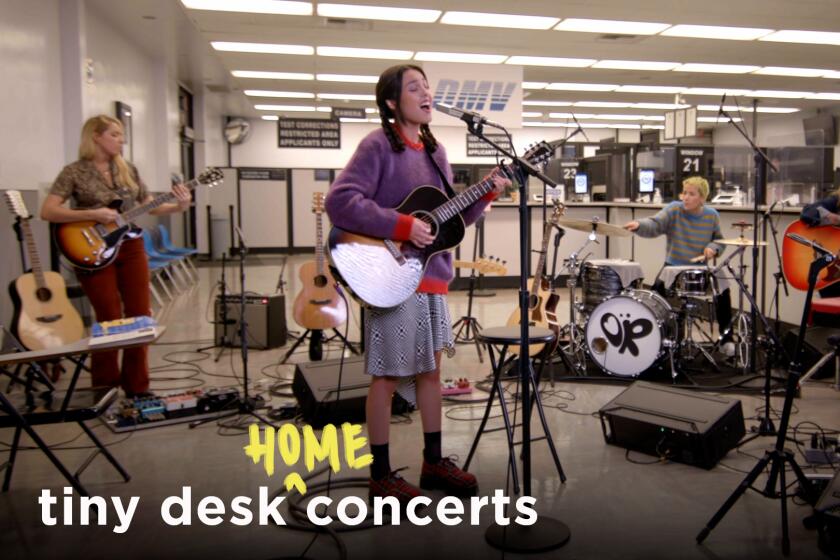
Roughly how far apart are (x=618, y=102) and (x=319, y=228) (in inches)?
478

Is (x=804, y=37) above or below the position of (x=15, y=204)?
above

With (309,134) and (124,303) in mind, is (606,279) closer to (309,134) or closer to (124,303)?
(124,303)

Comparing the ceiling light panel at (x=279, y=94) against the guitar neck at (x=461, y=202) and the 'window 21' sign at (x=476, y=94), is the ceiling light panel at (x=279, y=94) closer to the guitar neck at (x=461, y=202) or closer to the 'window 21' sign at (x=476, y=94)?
the 'window 21' sign at (x=476, y=94)

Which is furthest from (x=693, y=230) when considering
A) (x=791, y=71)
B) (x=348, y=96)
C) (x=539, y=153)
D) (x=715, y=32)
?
(x=348, y=96)

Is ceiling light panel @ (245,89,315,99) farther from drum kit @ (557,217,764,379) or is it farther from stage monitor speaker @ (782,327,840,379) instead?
stage monitor speaker @ (782,327,840,379)

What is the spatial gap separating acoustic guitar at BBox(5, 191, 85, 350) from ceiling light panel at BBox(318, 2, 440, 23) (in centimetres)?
485

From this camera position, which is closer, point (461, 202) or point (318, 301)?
point (461, 202)

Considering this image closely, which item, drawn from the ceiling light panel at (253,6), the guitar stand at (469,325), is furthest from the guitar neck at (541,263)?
the ceiling light panel at (253,6)

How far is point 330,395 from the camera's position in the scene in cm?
389

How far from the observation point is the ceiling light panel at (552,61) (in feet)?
37.3

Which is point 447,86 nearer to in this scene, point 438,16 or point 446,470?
point 438,16

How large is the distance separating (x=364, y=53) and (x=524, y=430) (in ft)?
31.5

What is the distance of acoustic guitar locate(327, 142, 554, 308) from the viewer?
2684 mm

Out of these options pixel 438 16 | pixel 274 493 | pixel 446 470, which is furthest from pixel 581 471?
pixel 438 16
